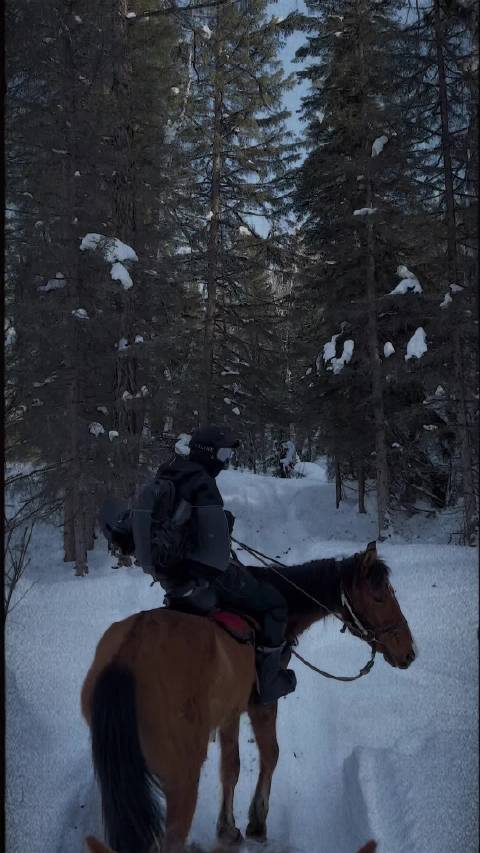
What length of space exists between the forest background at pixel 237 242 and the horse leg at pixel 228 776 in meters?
2.05

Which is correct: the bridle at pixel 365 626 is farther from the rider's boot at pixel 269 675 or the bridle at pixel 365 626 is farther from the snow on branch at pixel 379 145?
the snow on branch at pixel 379 145

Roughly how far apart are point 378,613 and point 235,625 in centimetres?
116

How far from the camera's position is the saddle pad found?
2895mm

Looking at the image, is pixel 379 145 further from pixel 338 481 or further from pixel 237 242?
pixel 338 481

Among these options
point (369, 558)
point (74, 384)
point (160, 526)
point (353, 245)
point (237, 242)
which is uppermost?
point (237, 242)

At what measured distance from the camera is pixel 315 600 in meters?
3.52

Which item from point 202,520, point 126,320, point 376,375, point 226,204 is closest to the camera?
point 202,520

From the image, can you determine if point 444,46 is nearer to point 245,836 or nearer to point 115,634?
point 115,634

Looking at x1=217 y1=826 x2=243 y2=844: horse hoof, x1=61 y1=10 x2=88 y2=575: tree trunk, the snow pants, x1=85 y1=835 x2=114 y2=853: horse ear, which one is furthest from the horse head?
x1=61 y1=10 x2=88 y2=575: tree trunk

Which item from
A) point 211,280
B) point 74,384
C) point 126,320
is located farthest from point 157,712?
point 211,280

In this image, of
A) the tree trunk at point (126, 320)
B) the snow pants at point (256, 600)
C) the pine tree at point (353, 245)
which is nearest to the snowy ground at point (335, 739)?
the snow pants at point (256, 600)

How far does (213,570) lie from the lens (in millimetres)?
2705

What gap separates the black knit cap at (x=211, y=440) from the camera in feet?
9.41

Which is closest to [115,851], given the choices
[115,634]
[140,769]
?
[140,769]
